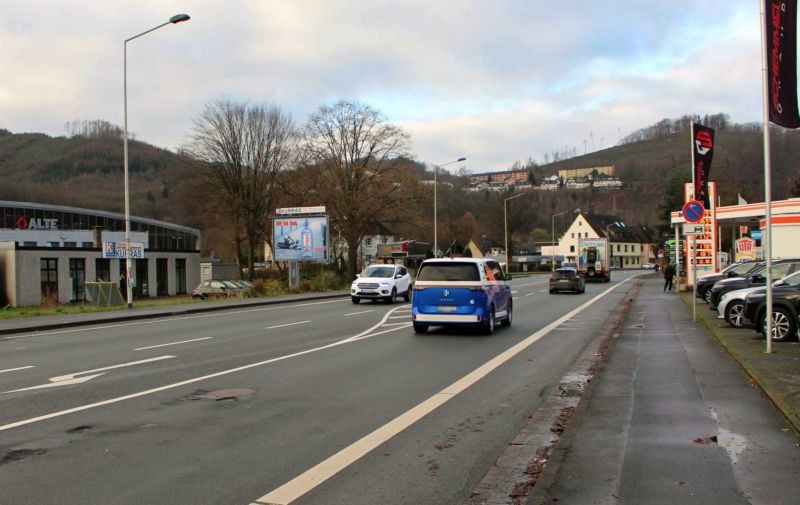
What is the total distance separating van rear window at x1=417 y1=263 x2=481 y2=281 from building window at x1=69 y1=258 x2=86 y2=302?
40842 millimetres

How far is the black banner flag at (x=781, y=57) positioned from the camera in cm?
1108

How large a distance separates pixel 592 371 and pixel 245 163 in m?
51.0

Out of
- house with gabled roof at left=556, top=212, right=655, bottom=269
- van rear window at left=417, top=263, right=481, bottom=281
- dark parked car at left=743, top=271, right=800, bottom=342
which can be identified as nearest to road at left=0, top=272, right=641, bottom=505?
van rear window at left=417, top=263, right=481, bottom=281

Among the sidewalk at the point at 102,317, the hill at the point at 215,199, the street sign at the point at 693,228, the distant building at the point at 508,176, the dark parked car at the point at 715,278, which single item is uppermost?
the distant building at the point at 508,176

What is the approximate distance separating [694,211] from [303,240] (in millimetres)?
28957

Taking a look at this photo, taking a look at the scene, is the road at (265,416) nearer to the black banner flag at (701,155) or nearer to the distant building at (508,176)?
the black banner flag at (701,155)

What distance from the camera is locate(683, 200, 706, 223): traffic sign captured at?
59.1 ft

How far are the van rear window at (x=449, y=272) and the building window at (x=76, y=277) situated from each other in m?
40.8

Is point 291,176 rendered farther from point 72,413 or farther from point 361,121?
point 72,413

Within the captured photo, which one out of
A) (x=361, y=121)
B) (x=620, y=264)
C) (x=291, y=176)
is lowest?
(x=620, y=264)

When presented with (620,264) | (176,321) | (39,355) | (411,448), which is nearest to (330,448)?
(411,448)

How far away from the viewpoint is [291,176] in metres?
57.8

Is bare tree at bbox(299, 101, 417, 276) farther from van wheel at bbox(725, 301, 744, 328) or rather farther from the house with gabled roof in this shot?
the house with gabled roof

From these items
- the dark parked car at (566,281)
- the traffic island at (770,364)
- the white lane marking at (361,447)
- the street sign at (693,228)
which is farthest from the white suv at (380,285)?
the white lane marking at (361,447)
